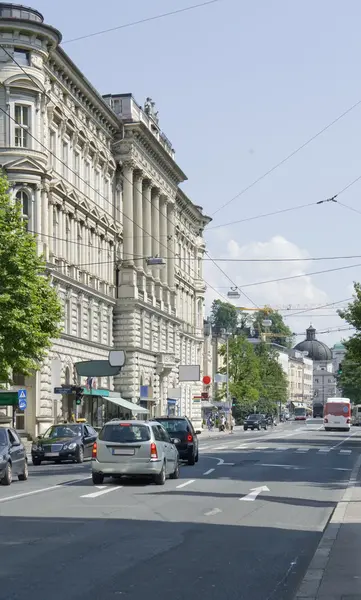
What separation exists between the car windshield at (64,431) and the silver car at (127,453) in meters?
13.7

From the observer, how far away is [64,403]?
2416 inches

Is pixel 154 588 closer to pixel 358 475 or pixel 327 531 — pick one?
pixel 327 531

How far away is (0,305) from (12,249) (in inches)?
78.9

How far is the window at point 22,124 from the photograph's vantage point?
54747 millimetres

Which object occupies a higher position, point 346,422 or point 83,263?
point 83,263

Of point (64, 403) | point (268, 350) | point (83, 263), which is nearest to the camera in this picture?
point (64, 403)

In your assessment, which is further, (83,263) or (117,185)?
(117,185)

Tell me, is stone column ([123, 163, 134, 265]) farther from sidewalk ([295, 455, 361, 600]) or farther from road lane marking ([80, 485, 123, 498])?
sidewalk ([295, 455, 361, 600])

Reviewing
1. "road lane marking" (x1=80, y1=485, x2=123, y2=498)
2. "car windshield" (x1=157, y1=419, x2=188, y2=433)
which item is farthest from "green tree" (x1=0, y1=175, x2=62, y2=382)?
"road lane marking" (x1=80, y1=485, x2=123, y2=498)

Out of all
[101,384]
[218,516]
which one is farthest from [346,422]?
[218,516]

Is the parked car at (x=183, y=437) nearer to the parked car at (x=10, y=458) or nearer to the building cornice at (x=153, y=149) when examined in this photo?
the parked car at (x=10, y=458)

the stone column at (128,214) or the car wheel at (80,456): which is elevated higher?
the stone column at (128,214)

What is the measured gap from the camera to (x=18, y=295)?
39625mm

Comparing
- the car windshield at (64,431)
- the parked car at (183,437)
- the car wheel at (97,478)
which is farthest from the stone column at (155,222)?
the car wheel at (97,478)
